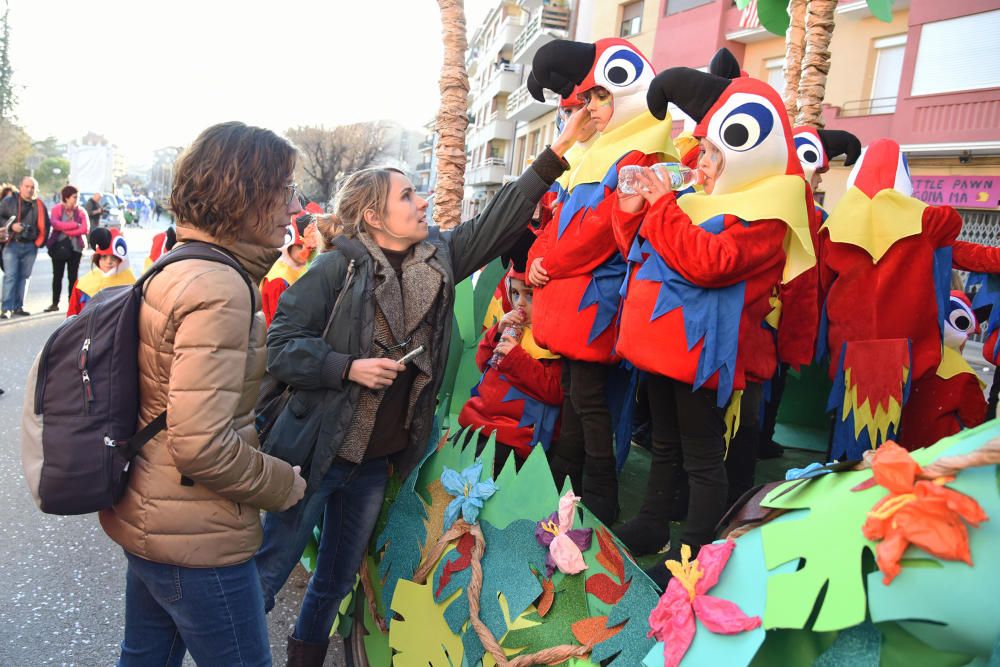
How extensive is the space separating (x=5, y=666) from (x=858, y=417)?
3.31m

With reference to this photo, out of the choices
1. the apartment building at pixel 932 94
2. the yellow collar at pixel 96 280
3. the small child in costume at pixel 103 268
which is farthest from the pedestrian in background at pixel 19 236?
the apartment building at pixel 932 94

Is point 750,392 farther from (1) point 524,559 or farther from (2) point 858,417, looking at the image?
(1) point 524,559

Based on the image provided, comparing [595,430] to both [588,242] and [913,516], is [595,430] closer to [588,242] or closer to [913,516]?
[588,242]

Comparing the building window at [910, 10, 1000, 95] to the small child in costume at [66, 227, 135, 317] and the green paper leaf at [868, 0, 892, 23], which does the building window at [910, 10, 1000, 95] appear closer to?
the green paper leaf at [868, 0, 892, 23]

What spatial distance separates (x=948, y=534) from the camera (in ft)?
3.22

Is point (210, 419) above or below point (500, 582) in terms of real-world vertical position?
above

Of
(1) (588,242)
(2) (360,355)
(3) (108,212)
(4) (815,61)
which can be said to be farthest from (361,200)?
(3) (108,212)

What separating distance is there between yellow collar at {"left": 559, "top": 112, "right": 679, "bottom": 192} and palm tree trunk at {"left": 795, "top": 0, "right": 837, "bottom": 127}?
9.50 ft

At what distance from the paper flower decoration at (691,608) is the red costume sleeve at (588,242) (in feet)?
4.02

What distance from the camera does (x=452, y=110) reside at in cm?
504

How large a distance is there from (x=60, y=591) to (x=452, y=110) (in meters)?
3.57

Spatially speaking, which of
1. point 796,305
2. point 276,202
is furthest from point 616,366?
point 276,202

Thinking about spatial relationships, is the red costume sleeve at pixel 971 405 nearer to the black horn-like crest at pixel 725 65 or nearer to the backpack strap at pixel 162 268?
the black horn-like crest at pixel 725 65

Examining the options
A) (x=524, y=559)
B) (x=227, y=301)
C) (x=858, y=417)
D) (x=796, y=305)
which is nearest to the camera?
(x=227, y=301)
